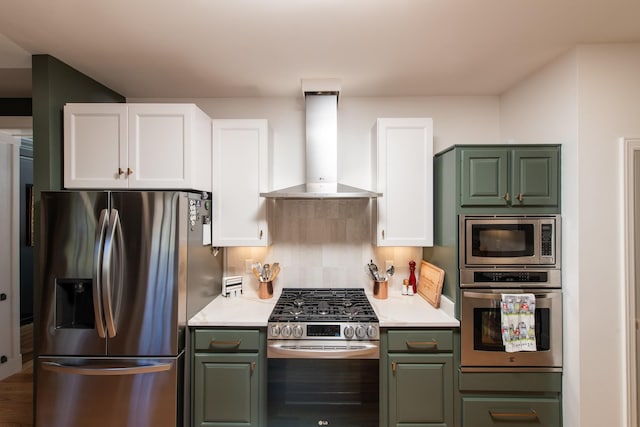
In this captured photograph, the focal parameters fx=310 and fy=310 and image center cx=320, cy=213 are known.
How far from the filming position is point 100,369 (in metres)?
1.87

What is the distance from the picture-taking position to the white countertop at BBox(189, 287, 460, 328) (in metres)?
2.06

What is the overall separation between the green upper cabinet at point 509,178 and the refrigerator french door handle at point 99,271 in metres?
2.28

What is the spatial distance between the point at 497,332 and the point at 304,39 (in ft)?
7.29

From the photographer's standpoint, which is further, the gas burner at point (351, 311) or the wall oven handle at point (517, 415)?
the gas burner at point (351, 311)

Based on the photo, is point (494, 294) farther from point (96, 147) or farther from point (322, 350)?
point (96, 147)

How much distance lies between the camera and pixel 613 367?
1.85 m

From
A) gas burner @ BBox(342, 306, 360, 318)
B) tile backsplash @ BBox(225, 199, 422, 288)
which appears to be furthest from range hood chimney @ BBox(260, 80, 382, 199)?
gas burner @ BBox(342, 306, 360, 318)

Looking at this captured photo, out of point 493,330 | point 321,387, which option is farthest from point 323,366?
point 493,330

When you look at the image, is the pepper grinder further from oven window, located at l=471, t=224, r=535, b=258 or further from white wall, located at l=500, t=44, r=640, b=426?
white wall, located at l=500, t=44, r=640, b=426

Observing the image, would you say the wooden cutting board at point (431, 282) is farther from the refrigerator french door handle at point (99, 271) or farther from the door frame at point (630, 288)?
the refrigerator french door handle at point (99, 271)

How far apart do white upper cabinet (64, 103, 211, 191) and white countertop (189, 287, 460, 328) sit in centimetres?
93

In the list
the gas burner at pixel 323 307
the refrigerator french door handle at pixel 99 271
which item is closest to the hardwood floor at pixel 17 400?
the refrigerator french door handle at pixel 99 271

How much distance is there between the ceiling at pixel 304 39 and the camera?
158 cm

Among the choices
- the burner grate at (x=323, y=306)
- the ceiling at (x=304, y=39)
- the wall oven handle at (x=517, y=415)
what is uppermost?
the ceiling at (x=304, y=39)
